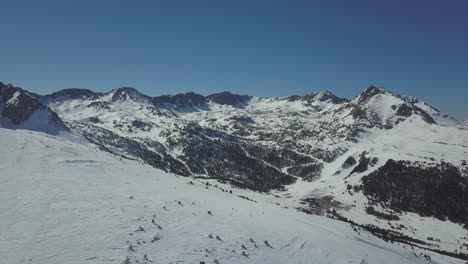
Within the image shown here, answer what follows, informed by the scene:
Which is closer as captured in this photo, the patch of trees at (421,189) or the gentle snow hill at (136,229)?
the gentle snow hill at (136,229)

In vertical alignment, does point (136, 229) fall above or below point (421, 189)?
below

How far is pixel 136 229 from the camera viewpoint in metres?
26.8

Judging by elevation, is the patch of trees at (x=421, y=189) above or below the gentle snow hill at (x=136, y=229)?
above

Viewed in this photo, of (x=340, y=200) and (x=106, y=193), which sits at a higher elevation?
(x=340, y=200)

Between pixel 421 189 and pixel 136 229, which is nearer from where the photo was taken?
pixel 136 229

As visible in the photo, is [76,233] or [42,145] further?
[42,145]

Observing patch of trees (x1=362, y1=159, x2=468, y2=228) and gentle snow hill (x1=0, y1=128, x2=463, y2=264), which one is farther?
patch of trees (x1=362, y1=159, x2=468, y2=228)

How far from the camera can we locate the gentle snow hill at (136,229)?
2305 cm

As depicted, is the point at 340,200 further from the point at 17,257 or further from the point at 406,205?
the point at 17,257

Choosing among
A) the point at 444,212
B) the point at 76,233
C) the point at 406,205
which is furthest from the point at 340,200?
the point at 76,233

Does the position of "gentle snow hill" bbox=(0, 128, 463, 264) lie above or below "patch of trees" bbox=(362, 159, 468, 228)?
below

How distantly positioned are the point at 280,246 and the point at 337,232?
507 inches

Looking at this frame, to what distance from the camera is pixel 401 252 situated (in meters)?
40.9

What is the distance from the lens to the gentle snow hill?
23.0 m
